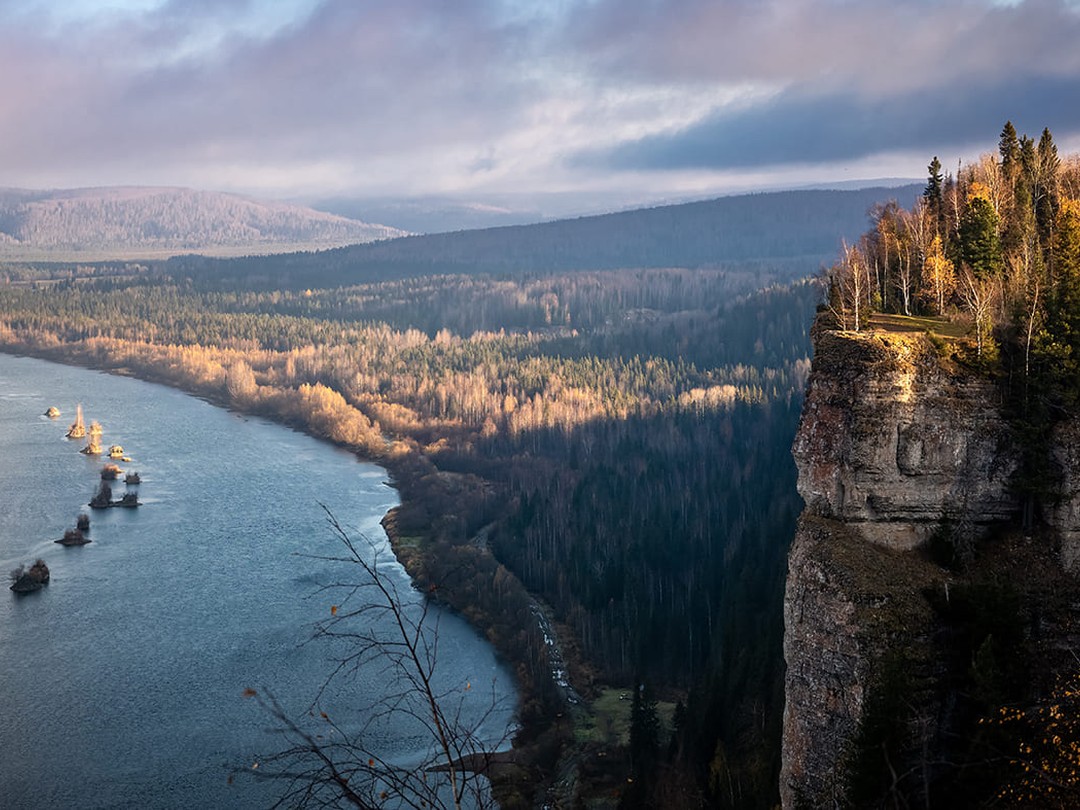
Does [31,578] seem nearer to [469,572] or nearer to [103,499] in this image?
[103,499]

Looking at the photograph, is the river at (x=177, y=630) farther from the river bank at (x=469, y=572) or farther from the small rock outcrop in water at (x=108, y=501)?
the river bank at (x=469, y=572)

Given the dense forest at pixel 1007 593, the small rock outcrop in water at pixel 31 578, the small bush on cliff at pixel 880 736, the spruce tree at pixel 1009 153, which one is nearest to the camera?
the dense forest at pixel 1007 593

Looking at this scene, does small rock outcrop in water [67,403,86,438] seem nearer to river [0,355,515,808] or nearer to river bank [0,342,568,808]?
river [0,355,515,808]

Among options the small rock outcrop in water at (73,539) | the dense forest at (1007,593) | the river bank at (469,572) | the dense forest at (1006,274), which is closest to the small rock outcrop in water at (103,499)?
the small rock outcrop in water at (73,539)

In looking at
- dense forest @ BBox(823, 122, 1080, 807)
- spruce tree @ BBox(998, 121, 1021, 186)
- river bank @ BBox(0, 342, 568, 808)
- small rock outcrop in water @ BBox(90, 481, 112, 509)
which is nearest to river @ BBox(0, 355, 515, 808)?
small rock outcrop in water @ BBox(90, 481, 112, 509)

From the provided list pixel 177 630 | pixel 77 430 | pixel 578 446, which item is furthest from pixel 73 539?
pixel 578 446
